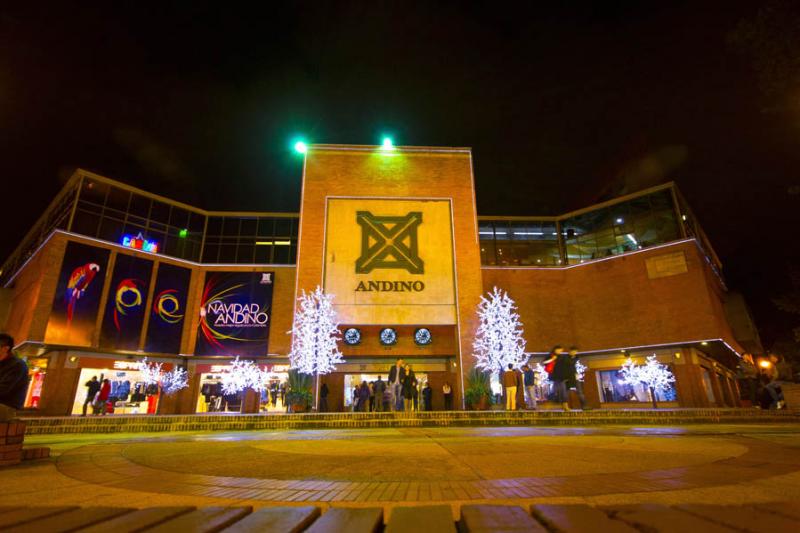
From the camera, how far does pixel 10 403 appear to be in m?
4.43

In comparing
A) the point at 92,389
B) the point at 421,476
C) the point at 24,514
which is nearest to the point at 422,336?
the point at 92,389

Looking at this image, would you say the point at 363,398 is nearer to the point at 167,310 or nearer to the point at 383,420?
the point at 383,420

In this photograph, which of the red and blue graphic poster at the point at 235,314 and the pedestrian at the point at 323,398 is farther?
the red and blue graphic poster at the point at 235,314

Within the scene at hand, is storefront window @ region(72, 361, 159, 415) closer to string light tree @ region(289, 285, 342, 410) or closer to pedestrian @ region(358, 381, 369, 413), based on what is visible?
string light tree @ region(289, 285, 342, 410)

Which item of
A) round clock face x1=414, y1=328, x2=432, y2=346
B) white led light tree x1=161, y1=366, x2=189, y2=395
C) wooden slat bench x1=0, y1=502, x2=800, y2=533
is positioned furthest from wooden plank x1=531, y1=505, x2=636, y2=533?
white led light tree x1=161, y1=366, x2=189, y2=395

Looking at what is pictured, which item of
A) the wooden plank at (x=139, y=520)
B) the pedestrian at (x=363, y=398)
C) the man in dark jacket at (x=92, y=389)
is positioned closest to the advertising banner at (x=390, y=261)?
the pedestrian at (x=363, y=398)

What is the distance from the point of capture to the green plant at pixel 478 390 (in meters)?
17.7

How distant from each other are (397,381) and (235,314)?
50.8ft

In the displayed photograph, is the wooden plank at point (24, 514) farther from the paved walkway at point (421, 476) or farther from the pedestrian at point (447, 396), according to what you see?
the pedestrian at point (447, 396)

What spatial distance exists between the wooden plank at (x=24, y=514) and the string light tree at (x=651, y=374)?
25669 millimetres

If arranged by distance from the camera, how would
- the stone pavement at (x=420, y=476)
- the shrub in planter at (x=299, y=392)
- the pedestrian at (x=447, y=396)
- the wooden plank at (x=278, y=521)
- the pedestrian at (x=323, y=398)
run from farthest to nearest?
the pedestrian at (x=323, y=398), the pedestrian at (x=447, y=396), the shrub in planter at (x=299, y=392), the stone pavement at (x=420, y=476), the wooden plank at (x=278, y=521)

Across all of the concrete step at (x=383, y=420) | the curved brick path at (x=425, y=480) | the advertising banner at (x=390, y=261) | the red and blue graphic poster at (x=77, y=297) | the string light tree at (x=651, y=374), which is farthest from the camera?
the string light tree at (x=651, y=374)

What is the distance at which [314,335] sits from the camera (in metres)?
19.0

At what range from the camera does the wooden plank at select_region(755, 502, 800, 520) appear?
177 centimetres
